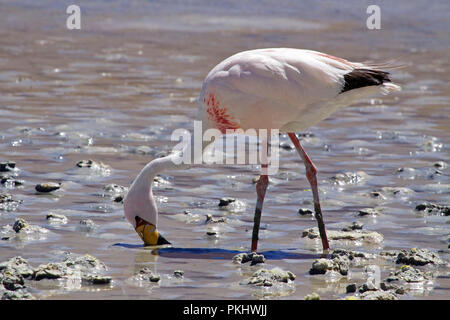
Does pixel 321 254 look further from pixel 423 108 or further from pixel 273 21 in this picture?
pixel 273 21

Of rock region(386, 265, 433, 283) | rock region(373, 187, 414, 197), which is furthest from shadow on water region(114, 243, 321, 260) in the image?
rock region(373, 187, 414, 197)

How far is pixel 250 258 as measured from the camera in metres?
6.89

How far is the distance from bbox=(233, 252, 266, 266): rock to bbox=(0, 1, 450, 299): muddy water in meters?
0.10

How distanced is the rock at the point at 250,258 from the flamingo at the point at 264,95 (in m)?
0.34

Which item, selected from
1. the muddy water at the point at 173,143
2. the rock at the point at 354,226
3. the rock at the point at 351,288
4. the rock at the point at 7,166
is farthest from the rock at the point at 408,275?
the rock at the point at 7,166

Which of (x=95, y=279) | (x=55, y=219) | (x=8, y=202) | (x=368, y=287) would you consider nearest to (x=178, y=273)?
(x=95, y=279)

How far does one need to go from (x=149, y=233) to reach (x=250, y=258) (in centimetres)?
86

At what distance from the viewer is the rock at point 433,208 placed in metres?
8.37

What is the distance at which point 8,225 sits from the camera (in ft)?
24.6

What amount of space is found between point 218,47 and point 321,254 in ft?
41.5

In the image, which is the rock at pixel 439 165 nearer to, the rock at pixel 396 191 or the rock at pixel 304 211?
the rock at pixel 396 191

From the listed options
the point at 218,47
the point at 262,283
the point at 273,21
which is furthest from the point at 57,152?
the point at 273,21

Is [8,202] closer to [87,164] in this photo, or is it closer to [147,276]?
[87,164]

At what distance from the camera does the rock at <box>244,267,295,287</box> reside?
6.26m
